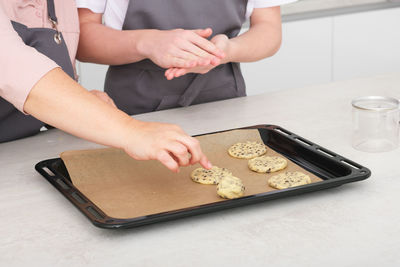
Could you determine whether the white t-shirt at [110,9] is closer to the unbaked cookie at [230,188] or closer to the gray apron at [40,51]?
the gray apron at [40,51]

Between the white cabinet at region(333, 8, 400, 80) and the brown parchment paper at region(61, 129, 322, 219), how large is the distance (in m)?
2.03

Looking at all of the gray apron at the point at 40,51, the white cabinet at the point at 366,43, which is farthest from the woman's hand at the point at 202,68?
the white cabinet at the point at 366,43

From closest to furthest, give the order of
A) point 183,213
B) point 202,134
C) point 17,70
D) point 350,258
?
point 350,258 → point 183,213 → point 17,70 → point 202,134

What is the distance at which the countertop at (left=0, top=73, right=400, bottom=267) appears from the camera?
2.71ft

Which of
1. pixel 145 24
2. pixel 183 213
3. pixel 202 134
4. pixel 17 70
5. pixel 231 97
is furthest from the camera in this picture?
pixel 231 97

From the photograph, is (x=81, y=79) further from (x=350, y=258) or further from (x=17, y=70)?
(x=350, y=258)

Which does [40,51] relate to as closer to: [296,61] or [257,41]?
[257,41]

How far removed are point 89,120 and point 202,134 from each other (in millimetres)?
350

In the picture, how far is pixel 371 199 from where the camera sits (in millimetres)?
983

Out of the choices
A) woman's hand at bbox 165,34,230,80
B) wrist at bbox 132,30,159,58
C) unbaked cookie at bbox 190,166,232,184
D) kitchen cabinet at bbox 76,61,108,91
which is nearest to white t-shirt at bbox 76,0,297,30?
wrist at bbox 132,30,159,58

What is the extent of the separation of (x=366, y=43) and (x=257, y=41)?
1.74 m

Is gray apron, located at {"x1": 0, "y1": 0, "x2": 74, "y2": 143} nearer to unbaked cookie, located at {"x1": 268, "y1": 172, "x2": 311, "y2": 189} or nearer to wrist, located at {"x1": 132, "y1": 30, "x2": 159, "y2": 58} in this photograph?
wrist, located at {"x1": 132, "y1": 30, "x2": 159, "y2": 58}

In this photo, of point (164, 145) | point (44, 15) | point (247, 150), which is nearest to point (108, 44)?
point (44, 15)

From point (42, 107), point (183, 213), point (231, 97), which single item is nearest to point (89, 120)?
point (42, 107)
